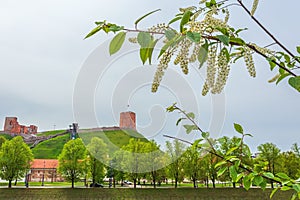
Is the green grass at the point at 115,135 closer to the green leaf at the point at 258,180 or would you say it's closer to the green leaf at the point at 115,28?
the green leaf at the point at 258,180

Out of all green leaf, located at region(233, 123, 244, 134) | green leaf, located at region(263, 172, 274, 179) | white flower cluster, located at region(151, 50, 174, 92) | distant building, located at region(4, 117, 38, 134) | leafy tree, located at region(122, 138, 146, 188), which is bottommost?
green leaf, located at region(263, 172, 274, 179)

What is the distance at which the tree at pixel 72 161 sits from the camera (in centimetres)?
2374

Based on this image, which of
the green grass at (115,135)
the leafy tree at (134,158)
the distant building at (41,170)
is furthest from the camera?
the distant building at (41,170)

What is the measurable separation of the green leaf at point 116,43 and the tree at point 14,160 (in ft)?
85.2

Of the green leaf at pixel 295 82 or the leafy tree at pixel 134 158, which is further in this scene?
the leafy tree at pixel 134 158

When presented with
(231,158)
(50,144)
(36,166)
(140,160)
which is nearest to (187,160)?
(140,160)

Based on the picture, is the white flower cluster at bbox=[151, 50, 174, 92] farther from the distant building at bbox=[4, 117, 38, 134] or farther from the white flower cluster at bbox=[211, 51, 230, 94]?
the distant building at bbox=[4, 117, 38, 134]

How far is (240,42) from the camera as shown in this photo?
619 millimetres

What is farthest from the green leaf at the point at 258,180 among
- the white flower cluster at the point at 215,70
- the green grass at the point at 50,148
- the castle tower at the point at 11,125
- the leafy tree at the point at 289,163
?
the castle tower at the point at 11,125

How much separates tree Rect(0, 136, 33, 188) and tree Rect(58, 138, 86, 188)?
9.90 ft

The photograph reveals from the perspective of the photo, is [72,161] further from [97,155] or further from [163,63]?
[163,63]

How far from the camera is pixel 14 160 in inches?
931

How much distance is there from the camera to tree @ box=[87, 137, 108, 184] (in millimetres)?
20125

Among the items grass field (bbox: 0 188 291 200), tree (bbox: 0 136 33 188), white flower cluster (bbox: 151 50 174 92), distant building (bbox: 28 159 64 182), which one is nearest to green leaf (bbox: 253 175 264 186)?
white flower cluster (bbox: 151 50 174 92)
